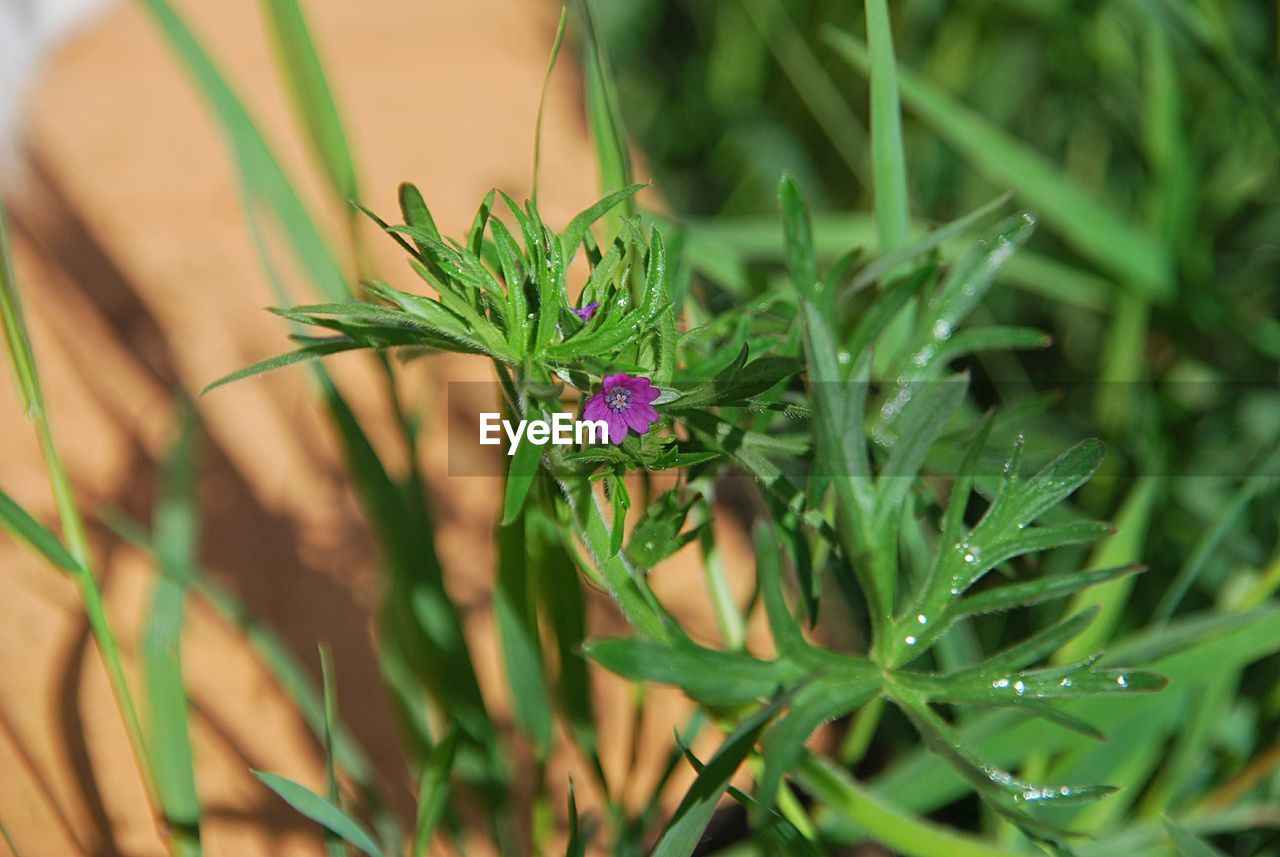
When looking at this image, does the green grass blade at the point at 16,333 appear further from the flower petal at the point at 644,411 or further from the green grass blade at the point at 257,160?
the flower petal at the point at 644,411

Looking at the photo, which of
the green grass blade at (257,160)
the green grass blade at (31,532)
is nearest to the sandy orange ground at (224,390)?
the green grass blade at (257,160)

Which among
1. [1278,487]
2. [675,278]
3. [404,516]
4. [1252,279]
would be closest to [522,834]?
[404,516]

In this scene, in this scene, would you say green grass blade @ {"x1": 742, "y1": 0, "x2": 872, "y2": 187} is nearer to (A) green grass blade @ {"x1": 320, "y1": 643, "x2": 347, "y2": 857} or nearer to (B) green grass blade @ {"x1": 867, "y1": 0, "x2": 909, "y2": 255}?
(B) green grass blade @ {"x1": 867, "y1": 0, "x2": 909, "y2": 255}

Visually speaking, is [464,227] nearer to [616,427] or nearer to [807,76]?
[807,76]

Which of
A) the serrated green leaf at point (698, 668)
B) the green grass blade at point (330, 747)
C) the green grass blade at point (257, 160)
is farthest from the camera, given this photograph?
the green grass blade at point (257, 160)

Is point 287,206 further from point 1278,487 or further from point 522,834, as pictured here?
point 1278,487

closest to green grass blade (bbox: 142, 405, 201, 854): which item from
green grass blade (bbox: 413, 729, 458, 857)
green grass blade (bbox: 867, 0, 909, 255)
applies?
green grass blade (bbox: 413, 729, 458, 857)
